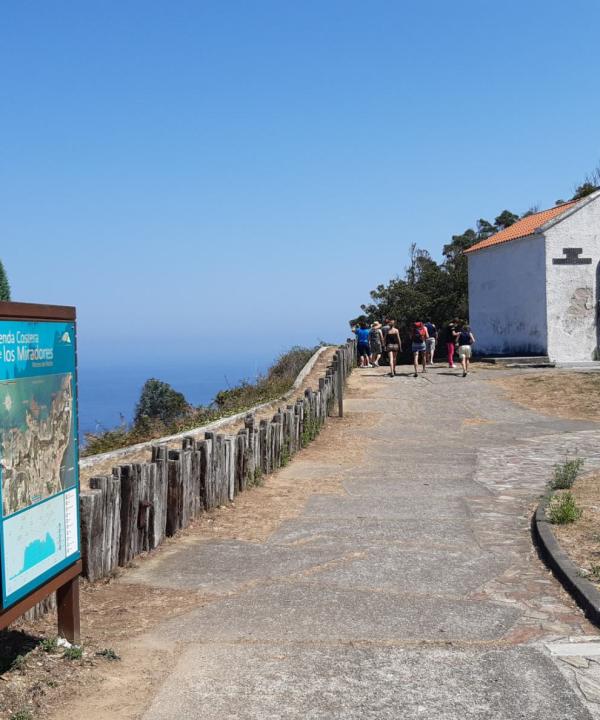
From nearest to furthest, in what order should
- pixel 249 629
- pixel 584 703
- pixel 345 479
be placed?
pixel 584 703 → pixel 249 629 → pixel 345 479

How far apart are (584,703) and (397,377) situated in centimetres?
2120

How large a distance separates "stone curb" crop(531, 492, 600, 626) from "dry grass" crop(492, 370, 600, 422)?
10505 mm

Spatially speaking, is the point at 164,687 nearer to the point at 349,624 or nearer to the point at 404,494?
the point at 349,624

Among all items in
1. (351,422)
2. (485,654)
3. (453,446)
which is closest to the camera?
(485,654)

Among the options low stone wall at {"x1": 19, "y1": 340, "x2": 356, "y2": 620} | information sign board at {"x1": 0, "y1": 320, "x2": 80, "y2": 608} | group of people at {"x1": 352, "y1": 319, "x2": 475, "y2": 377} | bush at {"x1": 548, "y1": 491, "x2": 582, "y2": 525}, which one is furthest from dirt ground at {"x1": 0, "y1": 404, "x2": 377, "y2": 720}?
group of people at {"x1": 352, "y1": 319, "x2": 475, "y2": 377}

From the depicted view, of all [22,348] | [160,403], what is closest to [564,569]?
[22,348]

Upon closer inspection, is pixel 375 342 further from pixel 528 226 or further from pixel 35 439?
pixel 35 439

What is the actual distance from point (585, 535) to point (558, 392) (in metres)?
14.4

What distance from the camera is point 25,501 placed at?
449cm

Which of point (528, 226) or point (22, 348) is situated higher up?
point (528, 226)

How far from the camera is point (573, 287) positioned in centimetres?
2928

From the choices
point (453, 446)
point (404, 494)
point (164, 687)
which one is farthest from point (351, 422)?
point (164, 687)

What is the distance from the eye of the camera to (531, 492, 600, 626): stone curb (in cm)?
581

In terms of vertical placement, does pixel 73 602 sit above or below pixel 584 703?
above
